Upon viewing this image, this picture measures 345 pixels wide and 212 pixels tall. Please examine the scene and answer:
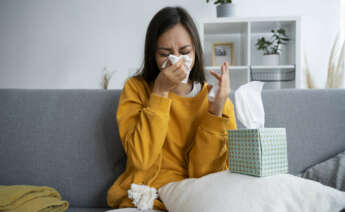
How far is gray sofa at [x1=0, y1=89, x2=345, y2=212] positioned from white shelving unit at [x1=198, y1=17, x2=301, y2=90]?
1.24 m

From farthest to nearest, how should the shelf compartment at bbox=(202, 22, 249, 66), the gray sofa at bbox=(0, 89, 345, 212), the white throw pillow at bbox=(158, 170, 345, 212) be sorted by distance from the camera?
the shelf compartment at bbox=(202, 22, 249, 66), the gray sofa at bbox=(0, 89, 345, 212), the white throw pillow at bbox=(158, 170, 345, 212)

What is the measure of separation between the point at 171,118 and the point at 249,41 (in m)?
1.74

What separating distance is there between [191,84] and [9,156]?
82cm

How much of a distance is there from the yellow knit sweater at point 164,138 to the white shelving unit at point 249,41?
4.38ft

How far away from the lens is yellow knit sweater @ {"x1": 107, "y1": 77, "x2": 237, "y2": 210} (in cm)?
83

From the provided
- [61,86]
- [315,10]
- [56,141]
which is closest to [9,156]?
[56,141]

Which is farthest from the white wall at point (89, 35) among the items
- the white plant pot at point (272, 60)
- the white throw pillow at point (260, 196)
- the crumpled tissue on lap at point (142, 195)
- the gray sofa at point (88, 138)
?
the white throw pillow at point (260, 196)

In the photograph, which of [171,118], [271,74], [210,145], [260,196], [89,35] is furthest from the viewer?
[89,35]

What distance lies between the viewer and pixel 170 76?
2.68ft

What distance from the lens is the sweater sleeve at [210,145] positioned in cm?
85

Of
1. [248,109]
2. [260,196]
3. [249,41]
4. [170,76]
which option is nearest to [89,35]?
[249,41]

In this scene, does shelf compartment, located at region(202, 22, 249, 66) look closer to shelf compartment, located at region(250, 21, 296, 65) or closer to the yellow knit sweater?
shelf compartment, located at region(250, 21, 296, 65)

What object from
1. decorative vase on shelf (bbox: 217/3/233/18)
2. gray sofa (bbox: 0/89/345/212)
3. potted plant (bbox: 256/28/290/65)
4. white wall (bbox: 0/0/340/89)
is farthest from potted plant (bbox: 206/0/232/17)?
gray sofa (bbox: 0/89/345/212)

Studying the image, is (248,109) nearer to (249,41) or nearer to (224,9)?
(249,41)
